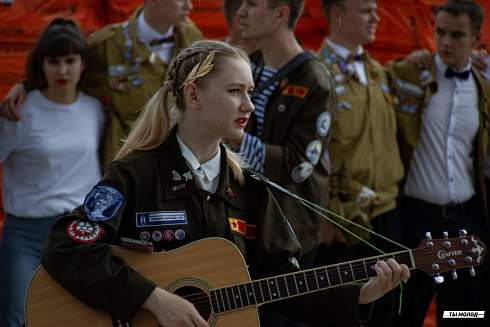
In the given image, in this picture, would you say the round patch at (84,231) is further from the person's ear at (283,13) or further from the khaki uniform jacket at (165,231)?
the person's ear at (283,13)

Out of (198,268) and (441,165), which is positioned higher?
(198,268)

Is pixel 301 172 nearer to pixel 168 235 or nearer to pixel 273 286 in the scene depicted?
pixel 273 286

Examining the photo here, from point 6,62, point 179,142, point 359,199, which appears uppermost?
point 179,142

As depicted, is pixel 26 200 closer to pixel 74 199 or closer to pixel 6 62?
pixel 74 199

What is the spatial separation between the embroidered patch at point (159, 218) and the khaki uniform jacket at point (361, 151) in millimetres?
1970

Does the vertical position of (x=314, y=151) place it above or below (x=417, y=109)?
above

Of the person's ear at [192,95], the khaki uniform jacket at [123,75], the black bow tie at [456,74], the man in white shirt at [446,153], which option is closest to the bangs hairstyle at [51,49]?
the khaki uniform jacket at [123,75]

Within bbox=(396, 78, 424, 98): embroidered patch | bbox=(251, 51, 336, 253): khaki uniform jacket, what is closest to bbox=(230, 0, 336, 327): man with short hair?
bbox=(251, 51, 336, 253): khaki uniform jacket

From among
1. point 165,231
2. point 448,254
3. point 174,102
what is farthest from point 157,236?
point 448,254

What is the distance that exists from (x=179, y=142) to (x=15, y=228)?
5.41 ft

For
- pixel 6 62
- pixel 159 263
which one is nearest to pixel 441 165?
pixel 159 263

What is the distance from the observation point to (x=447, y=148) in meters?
4.69

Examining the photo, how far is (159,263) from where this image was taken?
2.49 meters

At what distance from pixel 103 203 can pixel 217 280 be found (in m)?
0.52
